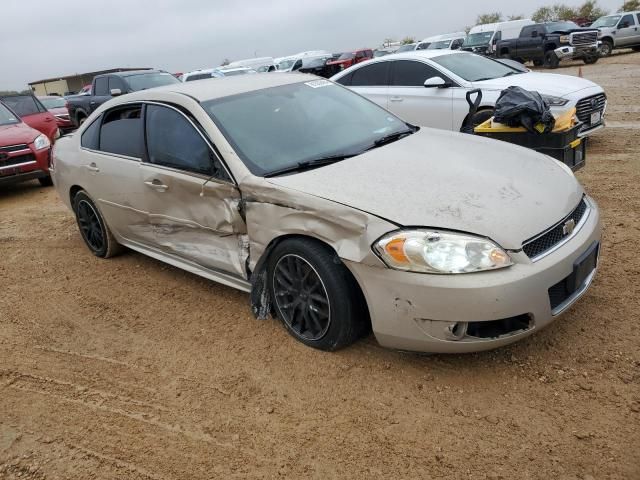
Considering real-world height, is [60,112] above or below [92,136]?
below

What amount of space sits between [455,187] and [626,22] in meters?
27.7

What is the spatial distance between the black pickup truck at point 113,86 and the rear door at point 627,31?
70.4 ft

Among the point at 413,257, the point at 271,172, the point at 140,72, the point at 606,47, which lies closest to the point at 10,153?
the point at 140,72

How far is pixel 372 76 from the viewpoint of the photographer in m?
8.76

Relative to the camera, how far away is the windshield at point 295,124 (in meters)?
3.62

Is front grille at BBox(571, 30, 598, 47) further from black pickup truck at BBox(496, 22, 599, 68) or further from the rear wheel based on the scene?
the rear wheel

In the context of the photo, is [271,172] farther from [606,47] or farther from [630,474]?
[606,47]

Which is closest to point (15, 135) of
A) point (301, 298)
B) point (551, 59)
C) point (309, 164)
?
point (309, 164)

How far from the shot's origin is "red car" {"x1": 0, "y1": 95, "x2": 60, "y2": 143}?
36.6 ft

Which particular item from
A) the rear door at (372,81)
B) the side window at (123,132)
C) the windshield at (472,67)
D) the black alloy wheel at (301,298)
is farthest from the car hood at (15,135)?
the black alloy wheel at (301,298)

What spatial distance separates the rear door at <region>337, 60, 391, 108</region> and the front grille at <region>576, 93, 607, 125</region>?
8.80 feet

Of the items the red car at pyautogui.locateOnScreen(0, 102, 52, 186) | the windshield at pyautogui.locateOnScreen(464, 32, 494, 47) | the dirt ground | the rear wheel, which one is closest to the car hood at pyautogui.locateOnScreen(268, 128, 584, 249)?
the dirt ground

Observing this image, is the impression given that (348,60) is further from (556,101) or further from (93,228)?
(93,228)

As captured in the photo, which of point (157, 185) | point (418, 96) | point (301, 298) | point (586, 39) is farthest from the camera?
point (586, 39)
